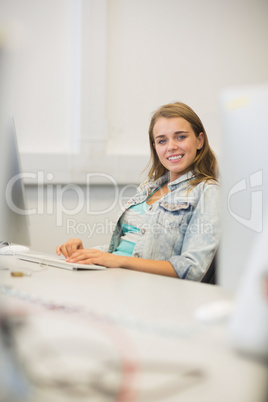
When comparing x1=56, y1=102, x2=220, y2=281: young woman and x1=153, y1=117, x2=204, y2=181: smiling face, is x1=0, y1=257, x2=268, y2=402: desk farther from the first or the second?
x1=153, y1=117, x2=204, y2=181: smiling face

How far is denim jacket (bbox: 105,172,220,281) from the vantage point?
1.14 metres

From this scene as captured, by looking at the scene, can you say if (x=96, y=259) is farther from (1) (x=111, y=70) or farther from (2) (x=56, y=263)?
(1) (x=111, y=70)

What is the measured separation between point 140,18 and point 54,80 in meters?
0.49

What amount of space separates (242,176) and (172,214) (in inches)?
23.1

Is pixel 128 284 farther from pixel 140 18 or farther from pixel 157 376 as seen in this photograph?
Result: pixel 140 18

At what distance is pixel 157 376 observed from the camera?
0.43 meters

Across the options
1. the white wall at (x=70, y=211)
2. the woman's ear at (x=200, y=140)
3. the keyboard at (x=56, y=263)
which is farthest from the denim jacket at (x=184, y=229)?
the white wall at (x=70, y=211)

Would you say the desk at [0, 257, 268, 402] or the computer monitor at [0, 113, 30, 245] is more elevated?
the computer monitor at [0, 113, 30, 245]

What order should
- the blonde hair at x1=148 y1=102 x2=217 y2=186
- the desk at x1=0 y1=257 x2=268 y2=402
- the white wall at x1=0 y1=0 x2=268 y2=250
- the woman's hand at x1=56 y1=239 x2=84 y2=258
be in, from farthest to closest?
the white wall at x1=0 y1=0 x2=268 y2=250 < the blonde hair at x1=148 y1=102 x2=217 y2=186 < the woman's hand at x1=56 y1=239 x2=84 y2=258 < the desk at x1=0 y1=257 x2=268 y2=402

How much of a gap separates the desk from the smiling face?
639 millimetres

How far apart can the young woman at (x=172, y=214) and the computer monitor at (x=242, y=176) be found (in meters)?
0.42

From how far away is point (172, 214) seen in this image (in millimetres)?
1291

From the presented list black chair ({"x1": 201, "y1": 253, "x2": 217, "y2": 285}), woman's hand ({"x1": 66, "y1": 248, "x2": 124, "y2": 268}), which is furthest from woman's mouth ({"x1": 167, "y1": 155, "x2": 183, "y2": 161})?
woman's hand ({"x1": 66, "y1": 248, "x2": 124, "y2": 268})

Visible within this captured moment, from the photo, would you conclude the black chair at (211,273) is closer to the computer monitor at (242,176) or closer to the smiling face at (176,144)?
the smiling face at (176,144)
